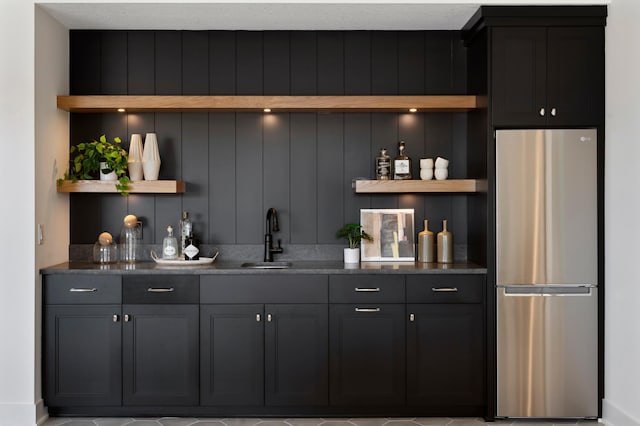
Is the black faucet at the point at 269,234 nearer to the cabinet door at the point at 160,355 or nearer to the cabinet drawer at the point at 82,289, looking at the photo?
the cabinet door at the point at 160,355

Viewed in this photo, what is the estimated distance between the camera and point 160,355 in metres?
4.06

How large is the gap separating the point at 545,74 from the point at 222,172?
2067 mm

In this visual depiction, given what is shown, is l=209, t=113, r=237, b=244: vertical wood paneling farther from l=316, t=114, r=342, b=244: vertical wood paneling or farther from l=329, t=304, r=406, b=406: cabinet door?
l=329, t=304, r=406, b=406: cabinet door

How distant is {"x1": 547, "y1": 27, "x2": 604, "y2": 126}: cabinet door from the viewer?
402 centimetres

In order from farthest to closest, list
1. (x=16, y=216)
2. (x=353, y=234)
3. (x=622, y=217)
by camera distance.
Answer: (x=353, y=234), (x=16, y=216), (x=622, y=217)

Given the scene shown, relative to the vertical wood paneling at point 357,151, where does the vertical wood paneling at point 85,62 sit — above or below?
above

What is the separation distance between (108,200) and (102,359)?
108cm

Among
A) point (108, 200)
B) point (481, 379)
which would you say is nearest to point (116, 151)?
point (108, 200)

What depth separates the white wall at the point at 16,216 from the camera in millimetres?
3938

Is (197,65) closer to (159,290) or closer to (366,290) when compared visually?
(159,290)

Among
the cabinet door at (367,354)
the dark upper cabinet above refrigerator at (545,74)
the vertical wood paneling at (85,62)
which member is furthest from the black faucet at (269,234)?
the dark upper cabinet above refrigerator at (545,74)

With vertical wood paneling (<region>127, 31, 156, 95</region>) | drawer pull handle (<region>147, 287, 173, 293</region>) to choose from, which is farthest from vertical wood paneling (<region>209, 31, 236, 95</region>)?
drawer pull handle (<region>147, 287, 173, 293</region>)

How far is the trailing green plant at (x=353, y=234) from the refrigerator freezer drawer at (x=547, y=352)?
3.01 ft

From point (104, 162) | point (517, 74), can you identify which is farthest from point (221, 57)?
point (517, 74)
